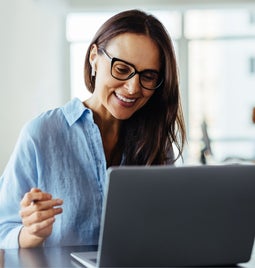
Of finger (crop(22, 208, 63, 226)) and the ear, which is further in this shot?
the ear

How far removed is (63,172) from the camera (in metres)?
2.00

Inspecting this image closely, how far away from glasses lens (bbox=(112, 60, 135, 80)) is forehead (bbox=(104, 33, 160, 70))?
2 centimetres

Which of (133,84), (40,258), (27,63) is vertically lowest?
(40,258)

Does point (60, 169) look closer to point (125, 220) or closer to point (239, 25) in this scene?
point (125, 220)

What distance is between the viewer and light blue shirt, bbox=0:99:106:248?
1938 mm

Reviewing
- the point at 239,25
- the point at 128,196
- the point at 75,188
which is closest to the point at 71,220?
the point at 75,188

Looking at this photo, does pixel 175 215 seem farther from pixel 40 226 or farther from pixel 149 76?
pixel 149 76

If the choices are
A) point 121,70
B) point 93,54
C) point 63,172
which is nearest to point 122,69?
point 121,70

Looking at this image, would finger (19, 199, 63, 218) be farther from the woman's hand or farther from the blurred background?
the blurred background

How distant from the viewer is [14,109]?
6.22 metres

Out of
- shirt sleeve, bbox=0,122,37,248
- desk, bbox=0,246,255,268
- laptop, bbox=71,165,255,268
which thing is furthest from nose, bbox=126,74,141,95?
laptop, bbox=71,165,255,268

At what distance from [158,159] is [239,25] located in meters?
6.82

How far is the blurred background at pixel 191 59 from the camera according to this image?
277 inches

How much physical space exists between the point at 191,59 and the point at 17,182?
7.03m
